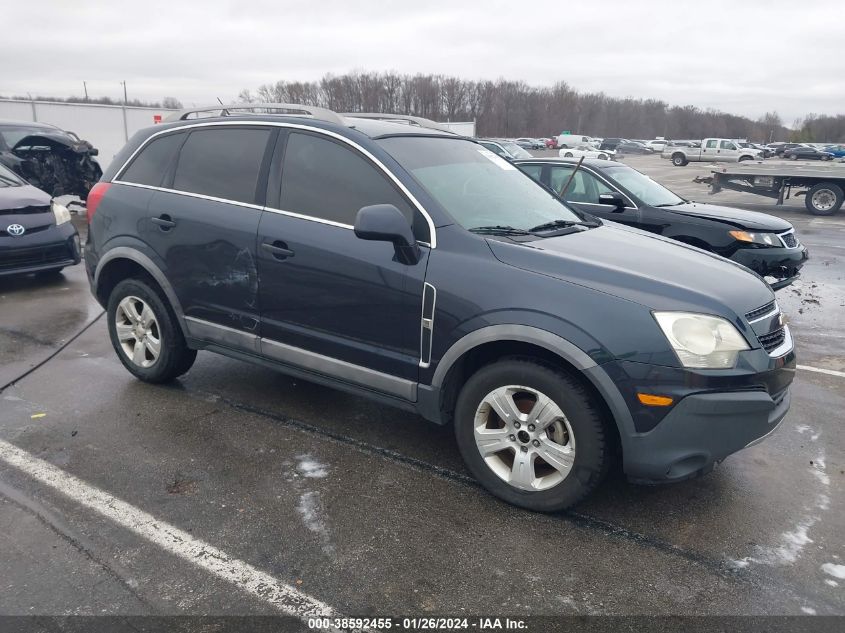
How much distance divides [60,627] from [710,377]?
277 cm

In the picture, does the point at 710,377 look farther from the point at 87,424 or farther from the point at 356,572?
the point at 87,424

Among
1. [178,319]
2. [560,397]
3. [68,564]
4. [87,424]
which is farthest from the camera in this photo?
[178,319]

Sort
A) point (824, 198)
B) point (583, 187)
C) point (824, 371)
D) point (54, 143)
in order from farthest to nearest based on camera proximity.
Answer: point (824, 198) < point (54, 143) < point (583, 187) < point (824, 371)

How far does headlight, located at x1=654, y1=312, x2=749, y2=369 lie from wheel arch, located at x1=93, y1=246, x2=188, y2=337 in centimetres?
311

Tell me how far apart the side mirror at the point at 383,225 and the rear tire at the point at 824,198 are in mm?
16471

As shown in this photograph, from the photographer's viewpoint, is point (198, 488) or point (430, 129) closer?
point (198, 488)

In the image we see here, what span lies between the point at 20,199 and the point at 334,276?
5855 mm

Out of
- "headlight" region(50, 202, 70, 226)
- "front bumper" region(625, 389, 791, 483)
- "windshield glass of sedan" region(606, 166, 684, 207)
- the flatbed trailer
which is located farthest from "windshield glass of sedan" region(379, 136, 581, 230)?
the flatbed trailer

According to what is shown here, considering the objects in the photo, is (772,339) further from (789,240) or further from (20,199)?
(20,199)

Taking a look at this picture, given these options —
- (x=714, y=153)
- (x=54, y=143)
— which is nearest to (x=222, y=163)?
(x=54, y=143)

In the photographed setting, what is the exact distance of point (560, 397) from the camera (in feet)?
9.82

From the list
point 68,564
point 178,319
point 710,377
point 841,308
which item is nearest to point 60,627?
point 68,564

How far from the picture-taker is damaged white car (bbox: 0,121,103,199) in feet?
39.8

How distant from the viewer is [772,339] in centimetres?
315
